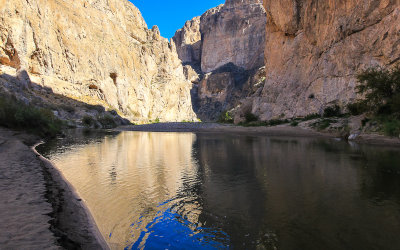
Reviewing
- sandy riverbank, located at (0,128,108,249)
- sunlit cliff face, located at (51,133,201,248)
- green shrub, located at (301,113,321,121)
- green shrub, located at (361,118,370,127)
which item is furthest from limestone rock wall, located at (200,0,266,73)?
sandy riverbank, located at (0,128,108,249)

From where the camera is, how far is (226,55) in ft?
395

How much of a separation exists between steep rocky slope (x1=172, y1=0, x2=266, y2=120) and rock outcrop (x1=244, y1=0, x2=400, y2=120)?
51.5 metres

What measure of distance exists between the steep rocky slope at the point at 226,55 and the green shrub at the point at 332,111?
2659 inches

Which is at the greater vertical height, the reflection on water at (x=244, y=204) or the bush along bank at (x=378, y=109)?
the bush along bank at (x=378, y=109)

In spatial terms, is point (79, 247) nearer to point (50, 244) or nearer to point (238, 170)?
point (50, 244)

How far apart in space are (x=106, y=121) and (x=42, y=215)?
1975 inches

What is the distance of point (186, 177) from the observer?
8.90 m

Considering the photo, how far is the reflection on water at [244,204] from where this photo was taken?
4363mm

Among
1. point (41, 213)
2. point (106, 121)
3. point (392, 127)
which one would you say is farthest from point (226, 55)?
point (41, 213)

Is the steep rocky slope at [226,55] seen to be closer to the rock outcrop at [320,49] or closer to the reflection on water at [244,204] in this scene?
the rock outcrop at [320,49]

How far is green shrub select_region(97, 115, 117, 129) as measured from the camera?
5046 cm

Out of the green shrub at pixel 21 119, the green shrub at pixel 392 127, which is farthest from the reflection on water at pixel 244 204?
the green shrub at pixel 21 119

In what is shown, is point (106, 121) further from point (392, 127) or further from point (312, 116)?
point (392, 127)

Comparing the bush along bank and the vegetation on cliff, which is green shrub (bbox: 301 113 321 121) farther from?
the vegetation on cliff
